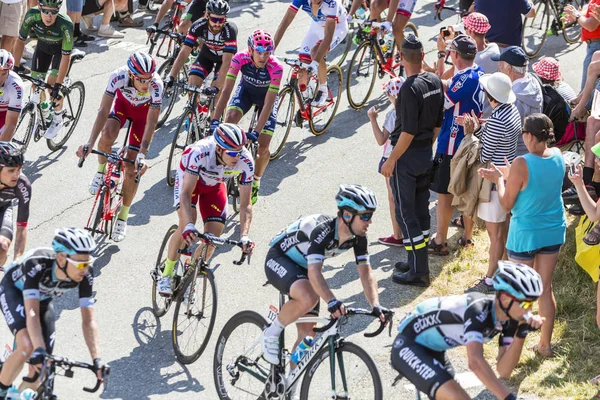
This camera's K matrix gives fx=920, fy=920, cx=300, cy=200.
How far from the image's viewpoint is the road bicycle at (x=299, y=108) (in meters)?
12.2

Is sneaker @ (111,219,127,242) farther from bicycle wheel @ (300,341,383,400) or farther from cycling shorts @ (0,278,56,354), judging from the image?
bicycle wheel @ (300,341,383,400)

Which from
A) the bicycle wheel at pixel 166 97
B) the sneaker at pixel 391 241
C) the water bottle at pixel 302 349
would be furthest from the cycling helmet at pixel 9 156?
the bicycle wheel at pixel 166 97

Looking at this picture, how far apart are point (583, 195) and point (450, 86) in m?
2.39

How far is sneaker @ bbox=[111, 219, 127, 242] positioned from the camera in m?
10.2

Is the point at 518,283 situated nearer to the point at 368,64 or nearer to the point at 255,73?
the point at 255,73

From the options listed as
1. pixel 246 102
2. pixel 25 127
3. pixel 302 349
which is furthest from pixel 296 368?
pixel 25 127

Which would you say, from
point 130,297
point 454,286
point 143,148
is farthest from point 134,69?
point 454,286

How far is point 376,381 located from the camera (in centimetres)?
649

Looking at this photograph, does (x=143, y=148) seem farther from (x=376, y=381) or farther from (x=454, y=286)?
(x=376, y=381)

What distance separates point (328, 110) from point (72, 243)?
283 inches

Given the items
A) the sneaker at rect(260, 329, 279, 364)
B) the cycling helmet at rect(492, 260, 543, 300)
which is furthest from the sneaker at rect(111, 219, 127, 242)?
the cycling helmet at rect(492, 260, 543, 300)

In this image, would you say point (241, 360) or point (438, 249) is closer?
point (241, 360)

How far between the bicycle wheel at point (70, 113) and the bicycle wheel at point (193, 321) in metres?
4.76

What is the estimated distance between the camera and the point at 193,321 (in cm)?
837
